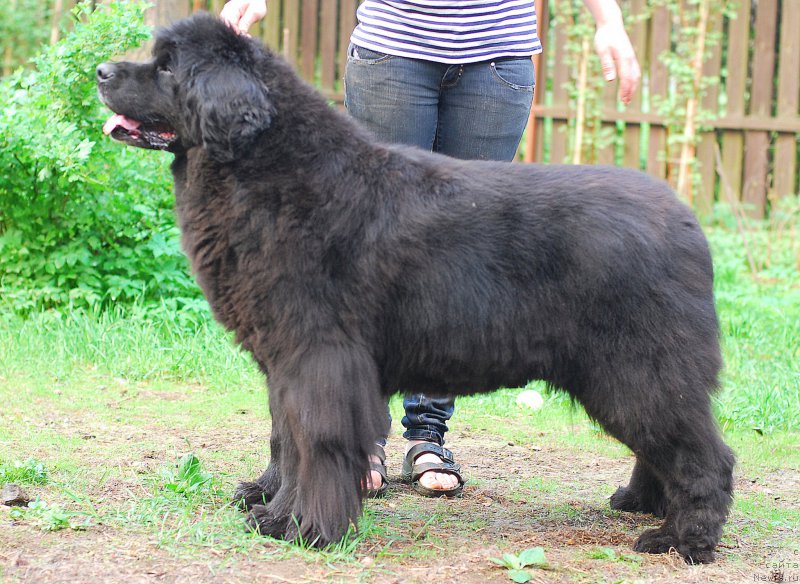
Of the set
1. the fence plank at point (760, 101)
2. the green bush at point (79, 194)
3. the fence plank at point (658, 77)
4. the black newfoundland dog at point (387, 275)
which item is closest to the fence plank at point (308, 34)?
the fence plank at point (658, 77)

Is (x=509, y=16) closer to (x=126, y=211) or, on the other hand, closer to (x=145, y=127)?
(x=145, y=127)

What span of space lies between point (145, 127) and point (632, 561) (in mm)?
2251

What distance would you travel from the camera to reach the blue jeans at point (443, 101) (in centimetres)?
393

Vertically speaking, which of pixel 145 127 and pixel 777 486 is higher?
pixel 145 127

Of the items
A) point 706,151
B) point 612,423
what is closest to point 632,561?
point 612,423

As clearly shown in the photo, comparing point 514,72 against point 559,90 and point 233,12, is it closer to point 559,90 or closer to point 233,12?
point 233,12

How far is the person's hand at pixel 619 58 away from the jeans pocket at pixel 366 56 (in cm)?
87

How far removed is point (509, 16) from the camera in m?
3.94

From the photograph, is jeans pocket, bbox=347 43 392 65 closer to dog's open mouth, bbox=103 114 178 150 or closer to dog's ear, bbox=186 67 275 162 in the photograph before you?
dog's ear, bbox=186 67 275 162

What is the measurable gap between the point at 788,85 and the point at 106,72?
814 cm

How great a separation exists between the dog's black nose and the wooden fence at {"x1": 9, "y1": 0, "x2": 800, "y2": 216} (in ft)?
20.8

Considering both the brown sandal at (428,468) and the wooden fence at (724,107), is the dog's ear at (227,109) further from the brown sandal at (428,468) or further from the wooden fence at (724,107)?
the wooden fence at (724,107)

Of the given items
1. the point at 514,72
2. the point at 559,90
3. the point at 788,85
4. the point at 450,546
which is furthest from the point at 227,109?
the point at 788,85

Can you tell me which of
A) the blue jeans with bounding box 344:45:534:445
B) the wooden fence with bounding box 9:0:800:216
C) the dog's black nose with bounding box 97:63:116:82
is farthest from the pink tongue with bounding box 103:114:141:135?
the wooden fence with bounding box 9:0:800:216
